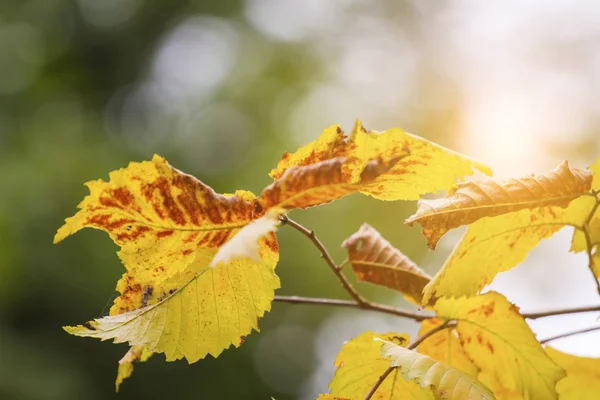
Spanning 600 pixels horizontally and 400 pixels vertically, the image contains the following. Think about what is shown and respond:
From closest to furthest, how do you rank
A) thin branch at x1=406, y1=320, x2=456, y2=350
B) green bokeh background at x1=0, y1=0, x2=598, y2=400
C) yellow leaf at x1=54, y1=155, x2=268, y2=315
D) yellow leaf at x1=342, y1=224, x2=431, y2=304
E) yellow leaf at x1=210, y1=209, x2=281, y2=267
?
yellow leaf at x1=210, y1=209, x2=281, y2=267
yellow leaf at x1=54, y1=155, x2=268, y2=315
thin branch at x1=406, y1=320, x2=456, y2=350
yellow leaf at x1=342, y1=224, x2=431, y2=304
green bokeh background at x1=0, y1=0, x2=598, y2=400

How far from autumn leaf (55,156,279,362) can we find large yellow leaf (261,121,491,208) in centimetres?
4

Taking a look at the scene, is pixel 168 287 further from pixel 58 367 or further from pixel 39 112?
pixel 39 112

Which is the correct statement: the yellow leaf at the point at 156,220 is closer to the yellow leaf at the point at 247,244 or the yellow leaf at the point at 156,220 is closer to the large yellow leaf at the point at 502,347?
the yellow leaf at the point at 247,244

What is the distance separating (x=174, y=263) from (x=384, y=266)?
331 mm

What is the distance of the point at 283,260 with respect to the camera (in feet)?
15.4

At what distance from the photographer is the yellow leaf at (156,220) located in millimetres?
373

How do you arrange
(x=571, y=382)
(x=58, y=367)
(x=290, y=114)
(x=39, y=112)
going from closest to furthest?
(x=571, y=382), (x=58, y=367), (x=39, y=112), (x=290, y=114)

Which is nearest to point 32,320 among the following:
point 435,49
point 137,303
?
point 137,303

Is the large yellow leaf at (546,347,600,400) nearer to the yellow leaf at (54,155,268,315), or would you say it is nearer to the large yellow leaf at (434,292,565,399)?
the large yellow leaf at (434,292,565,399)

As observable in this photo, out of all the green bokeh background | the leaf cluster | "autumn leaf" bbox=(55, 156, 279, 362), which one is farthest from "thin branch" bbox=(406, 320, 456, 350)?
the green bokeh background

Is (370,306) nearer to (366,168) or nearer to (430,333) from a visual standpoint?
(430,333)

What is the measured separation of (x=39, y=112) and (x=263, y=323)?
10.0ft

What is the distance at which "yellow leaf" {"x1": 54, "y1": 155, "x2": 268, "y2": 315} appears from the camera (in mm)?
373

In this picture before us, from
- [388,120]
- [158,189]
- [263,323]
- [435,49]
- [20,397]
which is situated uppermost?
[158,189]
